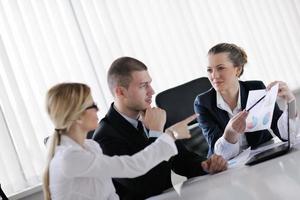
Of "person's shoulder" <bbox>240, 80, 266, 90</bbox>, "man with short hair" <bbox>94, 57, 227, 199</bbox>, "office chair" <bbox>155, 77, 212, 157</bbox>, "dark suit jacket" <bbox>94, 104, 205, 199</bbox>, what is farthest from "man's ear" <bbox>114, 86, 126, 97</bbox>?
"person's shoulder" <bbox>240, 80, 266, 90</bbox>

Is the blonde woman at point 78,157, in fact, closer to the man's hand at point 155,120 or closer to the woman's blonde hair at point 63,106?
the woman's blonde hair at point 63,106

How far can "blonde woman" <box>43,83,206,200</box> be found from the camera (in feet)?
5.15

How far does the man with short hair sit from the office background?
1357 millimetres

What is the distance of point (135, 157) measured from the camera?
1.66 metres

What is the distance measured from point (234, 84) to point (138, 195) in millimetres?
993

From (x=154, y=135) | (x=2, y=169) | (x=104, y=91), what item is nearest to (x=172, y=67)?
(x=104, y=91)

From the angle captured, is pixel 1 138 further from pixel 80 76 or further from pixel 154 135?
pixel 154 135

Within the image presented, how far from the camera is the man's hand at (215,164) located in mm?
1960

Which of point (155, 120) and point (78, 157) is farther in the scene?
point (155, 120)

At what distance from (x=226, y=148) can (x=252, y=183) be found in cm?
77

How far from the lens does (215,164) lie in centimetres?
198

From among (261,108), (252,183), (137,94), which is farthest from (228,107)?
(252,183)

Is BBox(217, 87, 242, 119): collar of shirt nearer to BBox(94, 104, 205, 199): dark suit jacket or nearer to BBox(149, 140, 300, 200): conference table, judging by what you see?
BBox(94, 104, 205, 199): dark suit jacket

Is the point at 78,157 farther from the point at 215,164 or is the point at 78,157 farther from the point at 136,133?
the point at 215,164
